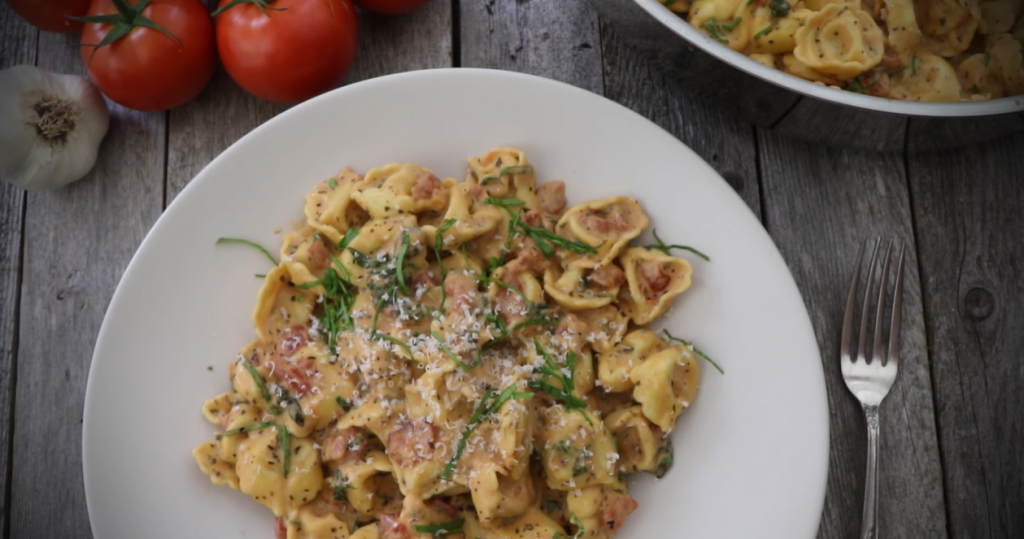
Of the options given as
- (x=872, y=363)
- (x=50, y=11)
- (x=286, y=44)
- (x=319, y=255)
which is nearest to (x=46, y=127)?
(x=50, y=11)

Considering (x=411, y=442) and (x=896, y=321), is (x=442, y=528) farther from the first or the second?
(x=896, y=321)

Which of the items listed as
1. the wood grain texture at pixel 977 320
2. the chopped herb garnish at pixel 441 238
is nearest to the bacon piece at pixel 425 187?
the chopped herb garnish at pixel 441 238

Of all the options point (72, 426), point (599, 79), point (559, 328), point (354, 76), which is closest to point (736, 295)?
point (559, 328)

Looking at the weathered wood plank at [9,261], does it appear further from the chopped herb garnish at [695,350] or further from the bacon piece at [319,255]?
the chopped herb garnish at [695,350]

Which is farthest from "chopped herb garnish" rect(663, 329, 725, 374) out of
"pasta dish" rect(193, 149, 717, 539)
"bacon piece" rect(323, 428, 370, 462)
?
"bacon piece" rect(323, 428, 370, 462)

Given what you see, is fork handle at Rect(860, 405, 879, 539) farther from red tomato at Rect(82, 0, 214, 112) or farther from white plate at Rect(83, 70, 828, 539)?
red tomato at Rect(82, 0, 214, 112)

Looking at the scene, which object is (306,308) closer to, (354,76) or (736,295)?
(354,76)
